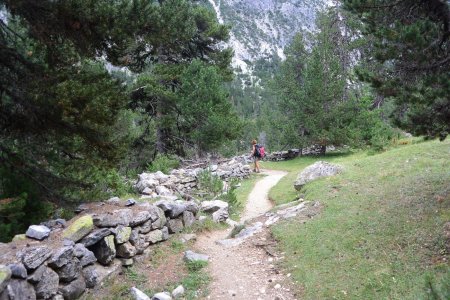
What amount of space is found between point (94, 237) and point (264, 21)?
176 m

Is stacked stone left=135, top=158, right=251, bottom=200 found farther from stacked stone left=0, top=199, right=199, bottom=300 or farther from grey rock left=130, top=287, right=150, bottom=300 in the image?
grey rock left=130, top=287, right=150, bottom=300

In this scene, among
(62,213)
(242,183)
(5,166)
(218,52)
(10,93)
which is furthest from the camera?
(218,52)

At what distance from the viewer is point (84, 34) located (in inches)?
A: 276

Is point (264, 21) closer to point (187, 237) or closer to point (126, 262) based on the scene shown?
point (187, 237)

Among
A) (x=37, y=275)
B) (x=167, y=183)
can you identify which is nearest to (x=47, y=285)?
(x=37, y=275)

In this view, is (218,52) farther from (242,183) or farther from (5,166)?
(5,166)

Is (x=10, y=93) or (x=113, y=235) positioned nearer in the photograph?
(x=10, y=93)

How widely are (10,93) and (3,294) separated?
12.4ft

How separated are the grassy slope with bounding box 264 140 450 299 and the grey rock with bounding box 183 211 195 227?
2449mm

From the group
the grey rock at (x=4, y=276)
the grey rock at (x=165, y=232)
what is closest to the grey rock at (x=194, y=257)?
the grey rock at (x=165, y=232)

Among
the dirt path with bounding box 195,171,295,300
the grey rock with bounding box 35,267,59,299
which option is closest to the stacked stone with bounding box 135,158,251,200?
the dirt path with bounding box 195,171,295,300

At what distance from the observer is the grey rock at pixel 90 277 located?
6.99 metres

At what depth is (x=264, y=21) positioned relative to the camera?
171 metres

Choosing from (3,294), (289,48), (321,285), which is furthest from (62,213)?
(289,48)
